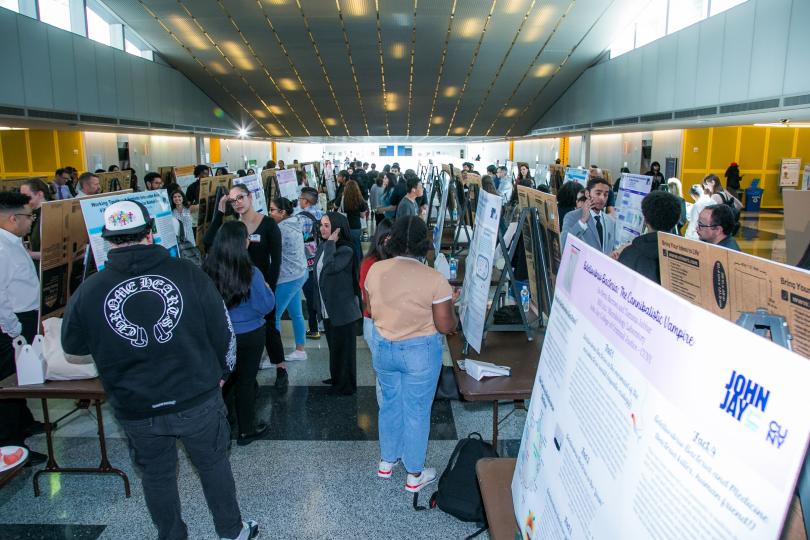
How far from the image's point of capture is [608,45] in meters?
20.5

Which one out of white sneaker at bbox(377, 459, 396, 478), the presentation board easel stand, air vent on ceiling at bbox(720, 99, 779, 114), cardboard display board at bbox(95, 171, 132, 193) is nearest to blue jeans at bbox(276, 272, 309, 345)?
white sneaker at bbox(377, 459, 396, 478)

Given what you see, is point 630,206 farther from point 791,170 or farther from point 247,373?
point 791,170

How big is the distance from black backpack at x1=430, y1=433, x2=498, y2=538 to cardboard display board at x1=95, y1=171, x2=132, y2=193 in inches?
308

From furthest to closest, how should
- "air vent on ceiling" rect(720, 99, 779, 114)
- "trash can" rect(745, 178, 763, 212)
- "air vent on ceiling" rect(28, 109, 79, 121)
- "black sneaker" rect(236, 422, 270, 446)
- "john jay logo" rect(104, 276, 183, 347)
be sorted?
"trash can" rect(745, 178, 763, 212)
"air vent on ceiling" rect(28, 109, 79, 121)
"air vent on ceiling" rect(720, 99, 779, 114)
"black sneaker" rect(236, 422, 270, 446)
"john jay logo" rect(104, 276, 183, 347)

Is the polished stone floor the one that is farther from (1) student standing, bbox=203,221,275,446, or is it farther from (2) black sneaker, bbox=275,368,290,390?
(1) student standing, bbox=203,221,275,446

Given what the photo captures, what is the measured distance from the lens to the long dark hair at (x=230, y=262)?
371 cm

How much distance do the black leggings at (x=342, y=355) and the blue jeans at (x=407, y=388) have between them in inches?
52.2

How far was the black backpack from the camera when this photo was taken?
3.10m

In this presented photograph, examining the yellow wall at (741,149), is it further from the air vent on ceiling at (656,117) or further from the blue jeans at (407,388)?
the blue jeans at (407,388)

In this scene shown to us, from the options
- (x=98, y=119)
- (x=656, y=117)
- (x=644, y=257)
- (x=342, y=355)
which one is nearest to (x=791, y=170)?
(x=656, y=117)

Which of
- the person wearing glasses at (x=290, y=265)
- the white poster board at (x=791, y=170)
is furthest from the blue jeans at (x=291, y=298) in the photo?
the white poster board at (x=791, y=170)

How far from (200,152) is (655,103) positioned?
708 inches

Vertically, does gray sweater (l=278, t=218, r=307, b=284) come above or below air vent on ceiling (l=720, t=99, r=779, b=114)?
below

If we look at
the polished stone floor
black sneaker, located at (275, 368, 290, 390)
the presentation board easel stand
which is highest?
the presentation board easel stand
